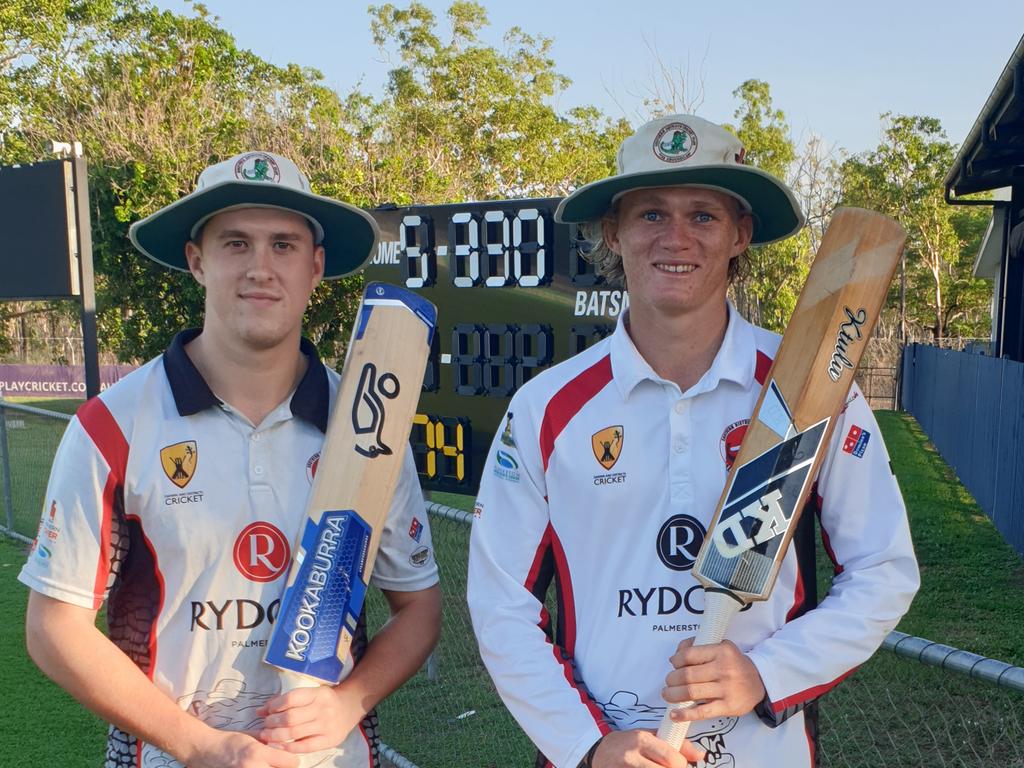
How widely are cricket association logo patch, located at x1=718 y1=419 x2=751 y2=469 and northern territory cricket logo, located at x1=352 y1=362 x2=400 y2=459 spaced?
0.70 metres

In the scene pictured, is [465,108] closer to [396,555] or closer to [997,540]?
[997,540]

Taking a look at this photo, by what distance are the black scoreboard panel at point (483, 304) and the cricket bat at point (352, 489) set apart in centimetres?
227

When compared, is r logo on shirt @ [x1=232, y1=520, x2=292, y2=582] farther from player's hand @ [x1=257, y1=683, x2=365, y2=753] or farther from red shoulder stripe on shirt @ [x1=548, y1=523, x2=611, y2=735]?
red shoulder stripe on shirt @ [x1=548, y1=523, x2=611, y2=735]

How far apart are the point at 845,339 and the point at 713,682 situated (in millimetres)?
715

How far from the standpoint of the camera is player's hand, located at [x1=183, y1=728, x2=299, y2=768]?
1804mm

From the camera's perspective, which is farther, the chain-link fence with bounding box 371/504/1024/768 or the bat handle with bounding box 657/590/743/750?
the chain-link fence with bounding box 371/504/1024/768

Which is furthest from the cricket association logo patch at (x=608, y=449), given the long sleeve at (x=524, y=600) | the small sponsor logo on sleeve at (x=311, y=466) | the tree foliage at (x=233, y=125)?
the tree foliage at (x=233, y=125)

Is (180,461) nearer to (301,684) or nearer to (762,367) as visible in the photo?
(301,684)

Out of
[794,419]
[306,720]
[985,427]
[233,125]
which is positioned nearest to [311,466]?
[306,720]

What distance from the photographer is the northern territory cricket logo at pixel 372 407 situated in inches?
79.3

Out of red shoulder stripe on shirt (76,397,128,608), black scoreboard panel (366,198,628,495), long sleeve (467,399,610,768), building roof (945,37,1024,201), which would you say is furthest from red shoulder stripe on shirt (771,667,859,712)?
building roof (945,37,1024,201)

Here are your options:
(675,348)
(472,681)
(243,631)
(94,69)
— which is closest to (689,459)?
(675,348)

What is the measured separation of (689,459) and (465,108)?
2691cm

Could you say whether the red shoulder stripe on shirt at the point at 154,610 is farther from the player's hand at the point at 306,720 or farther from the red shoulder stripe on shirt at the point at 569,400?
the red shoulder stripe on shirt at the point at 569,400
